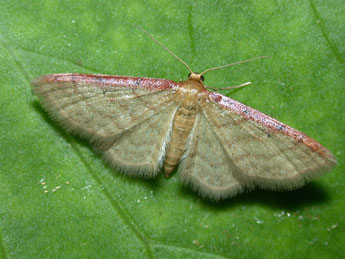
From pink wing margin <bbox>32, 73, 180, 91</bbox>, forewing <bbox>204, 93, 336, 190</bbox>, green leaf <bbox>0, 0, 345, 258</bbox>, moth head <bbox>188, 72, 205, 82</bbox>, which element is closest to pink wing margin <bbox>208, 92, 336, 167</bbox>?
forewing <bbox>204, 93, 336, 190</bbox>

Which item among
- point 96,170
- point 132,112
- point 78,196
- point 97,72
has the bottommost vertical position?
point 78,196

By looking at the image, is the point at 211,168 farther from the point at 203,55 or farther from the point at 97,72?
the point at 97,72

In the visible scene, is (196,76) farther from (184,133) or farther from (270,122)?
(270,122)

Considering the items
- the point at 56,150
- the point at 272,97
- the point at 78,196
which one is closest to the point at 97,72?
the point at 56,150

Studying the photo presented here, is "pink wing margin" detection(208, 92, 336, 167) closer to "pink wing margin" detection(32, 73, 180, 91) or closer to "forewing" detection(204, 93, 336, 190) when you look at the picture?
"forewing" detection(204, 93, 336, 190)

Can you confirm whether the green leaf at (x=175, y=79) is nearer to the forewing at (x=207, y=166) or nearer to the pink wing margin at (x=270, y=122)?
the forewing at (x=207, y=166)

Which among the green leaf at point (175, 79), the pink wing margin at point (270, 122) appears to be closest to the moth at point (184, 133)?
the pink wing margin at point (270, 122)

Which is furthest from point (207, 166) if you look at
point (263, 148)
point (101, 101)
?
point (101, 101)
